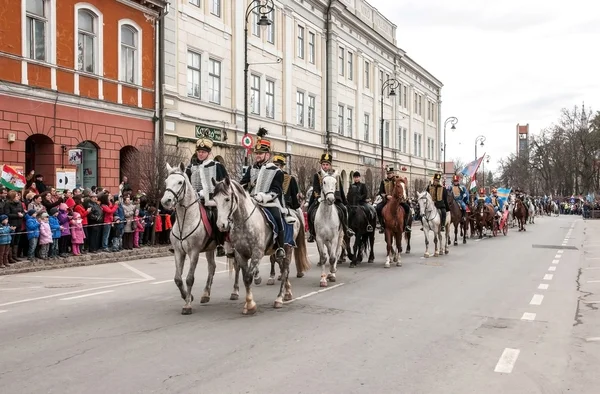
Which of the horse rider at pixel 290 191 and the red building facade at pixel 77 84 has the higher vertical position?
the red building facade at pixel 77 84

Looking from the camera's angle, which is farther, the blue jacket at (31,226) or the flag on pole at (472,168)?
the flag on pole at (472,168)

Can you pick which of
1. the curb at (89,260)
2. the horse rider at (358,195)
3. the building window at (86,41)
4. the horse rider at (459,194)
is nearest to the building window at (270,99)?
the building window at (86,41)

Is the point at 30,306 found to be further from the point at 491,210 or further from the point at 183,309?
the point at 491,210

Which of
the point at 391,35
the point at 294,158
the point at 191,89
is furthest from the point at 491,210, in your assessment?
the point at 391,35

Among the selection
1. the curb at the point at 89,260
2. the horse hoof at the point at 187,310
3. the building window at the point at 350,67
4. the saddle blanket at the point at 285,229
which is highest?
the building window at the point at 350,67

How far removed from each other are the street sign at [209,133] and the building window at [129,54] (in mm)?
Result: 4692

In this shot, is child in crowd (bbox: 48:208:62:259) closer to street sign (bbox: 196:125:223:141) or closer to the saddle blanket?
the saddle blanket

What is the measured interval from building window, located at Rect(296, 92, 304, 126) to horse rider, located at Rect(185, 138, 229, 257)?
31.3 m

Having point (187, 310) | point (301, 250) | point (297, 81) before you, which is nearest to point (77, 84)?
point (301, 250)

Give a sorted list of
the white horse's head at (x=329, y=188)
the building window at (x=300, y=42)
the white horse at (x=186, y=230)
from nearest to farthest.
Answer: the white horse at (x=186, y=230)
the white horse's head at (x=329, y=188)
the building window at (x=300, y=42)

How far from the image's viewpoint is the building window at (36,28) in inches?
808

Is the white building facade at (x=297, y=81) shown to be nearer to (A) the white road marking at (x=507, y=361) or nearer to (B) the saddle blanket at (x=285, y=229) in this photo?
(B) the saddle blanket at (x=285, y=229)

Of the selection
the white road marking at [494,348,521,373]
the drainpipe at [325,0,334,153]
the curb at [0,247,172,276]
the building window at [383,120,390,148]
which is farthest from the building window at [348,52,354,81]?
the white road marking at [494,348,521,373]

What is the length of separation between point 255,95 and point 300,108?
652 cm
